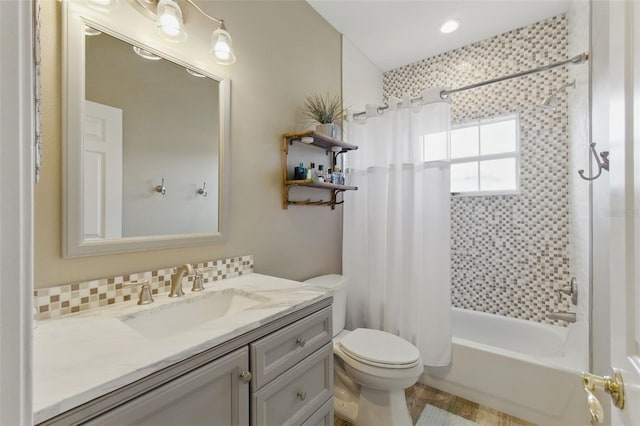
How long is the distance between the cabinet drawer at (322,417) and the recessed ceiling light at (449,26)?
106 inches

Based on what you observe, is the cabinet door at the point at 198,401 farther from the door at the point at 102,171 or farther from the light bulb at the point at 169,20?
the light bulb at the point at 169,20

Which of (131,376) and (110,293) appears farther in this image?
(110,293)

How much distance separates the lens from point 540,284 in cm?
223

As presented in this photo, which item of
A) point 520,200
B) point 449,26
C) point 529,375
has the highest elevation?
point 449,26

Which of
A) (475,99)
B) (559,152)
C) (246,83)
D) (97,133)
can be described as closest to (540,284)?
(559,152)

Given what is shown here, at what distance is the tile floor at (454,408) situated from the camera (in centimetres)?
167

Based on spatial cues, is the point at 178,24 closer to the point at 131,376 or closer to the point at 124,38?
the point at 124,38

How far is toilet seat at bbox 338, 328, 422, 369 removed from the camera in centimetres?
143

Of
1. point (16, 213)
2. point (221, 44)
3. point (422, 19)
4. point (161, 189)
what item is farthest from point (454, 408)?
point (422, 19)

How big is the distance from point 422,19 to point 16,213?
2646 mm

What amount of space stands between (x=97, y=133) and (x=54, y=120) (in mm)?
119

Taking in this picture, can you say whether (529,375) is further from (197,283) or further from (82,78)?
(82,78)

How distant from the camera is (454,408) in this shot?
70.2 inches

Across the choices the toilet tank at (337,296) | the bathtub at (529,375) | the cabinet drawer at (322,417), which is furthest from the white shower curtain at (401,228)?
the cabinet drawer at (322,417)
